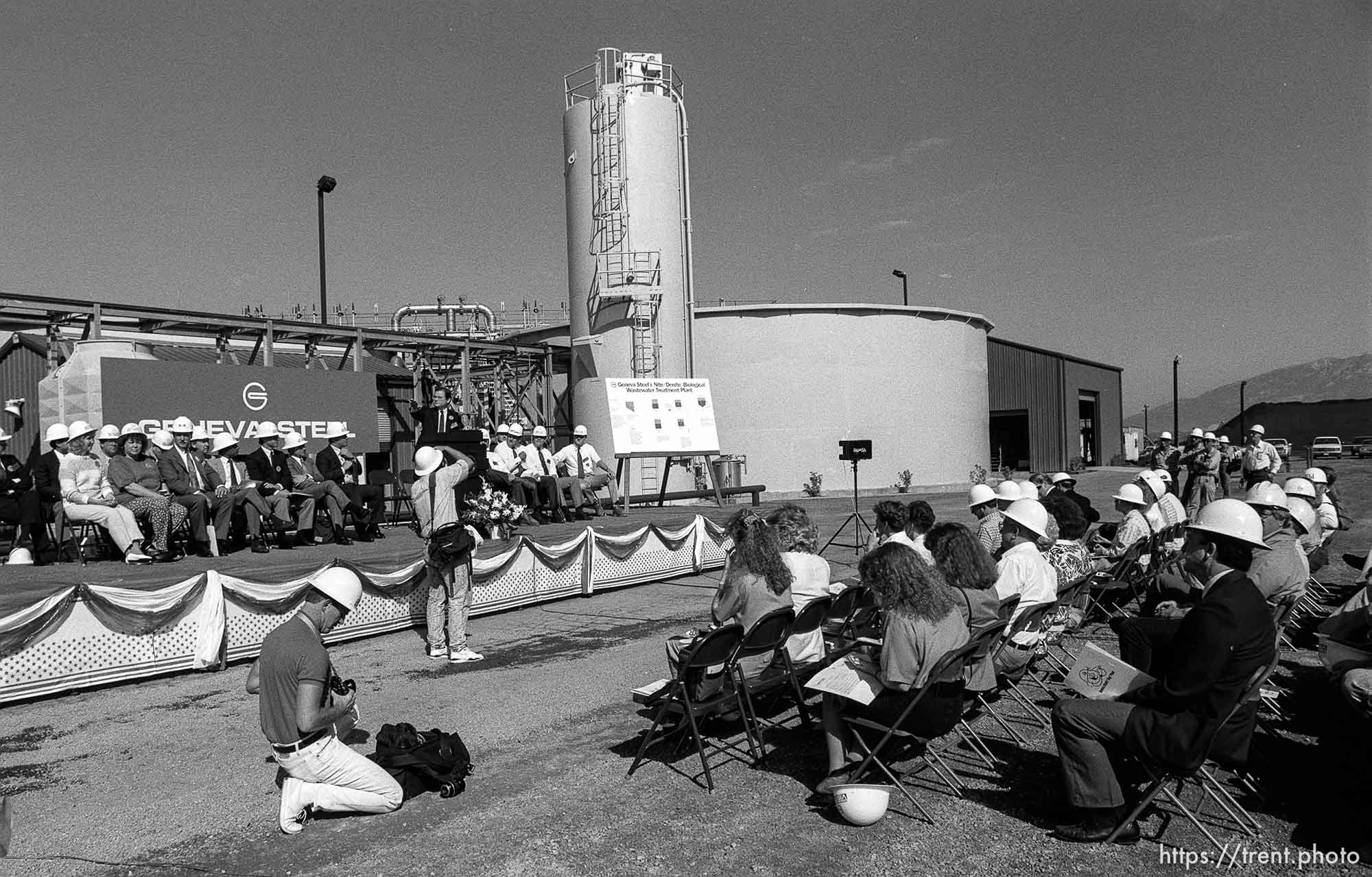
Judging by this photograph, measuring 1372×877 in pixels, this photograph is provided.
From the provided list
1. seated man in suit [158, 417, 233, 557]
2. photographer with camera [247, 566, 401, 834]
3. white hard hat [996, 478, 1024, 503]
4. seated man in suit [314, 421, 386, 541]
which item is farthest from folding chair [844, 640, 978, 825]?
seated man in suit [314, 421, 386, 541]

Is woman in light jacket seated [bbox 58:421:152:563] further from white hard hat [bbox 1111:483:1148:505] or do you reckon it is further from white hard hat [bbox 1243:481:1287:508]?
white hard hat [bbox 1243:481:1287:508]

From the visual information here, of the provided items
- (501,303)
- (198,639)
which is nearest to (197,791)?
(198,639)

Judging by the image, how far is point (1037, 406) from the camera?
4600 cm

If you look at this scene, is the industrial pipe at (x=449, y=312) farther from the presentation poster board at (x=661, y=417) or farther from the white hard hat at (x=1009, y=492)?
the white hard hat at (x=1009, y=492)

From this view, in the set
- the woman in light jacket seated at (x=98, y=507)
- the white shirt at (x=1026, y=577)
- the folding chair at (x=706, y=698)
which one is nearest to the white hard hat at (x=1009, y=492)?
the white shirt at (x=1026, y=577)

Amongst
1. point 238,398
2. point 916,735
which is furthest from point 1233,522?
point 238,398

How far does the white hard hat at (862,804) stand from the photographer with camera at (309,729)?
85.4 inches

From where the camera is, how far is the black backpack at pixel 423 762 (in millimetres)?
4684

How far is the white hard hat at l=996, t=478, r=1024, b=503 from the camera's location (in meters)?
9.66

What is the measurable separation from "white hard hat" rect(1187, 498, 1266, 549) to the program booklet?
716 millimetres

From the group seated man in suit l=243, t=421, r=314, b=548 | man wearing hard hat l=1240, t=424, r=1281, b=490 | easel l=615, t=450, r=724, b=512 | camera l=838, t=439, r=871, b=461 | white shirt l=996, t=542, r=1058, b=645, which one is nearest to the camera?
white shirt l=996, t=542, r=1058, b=645

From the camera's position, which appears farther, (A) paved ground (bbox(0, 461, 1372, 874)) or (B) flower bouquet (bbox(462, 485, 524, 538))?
(B) flower bouquet (bbox(462, 485, 524, 538))

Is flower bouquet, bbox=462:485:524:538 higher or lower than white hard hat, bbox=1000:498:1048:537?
lower

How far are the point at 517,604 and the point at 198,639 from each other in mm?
3507
